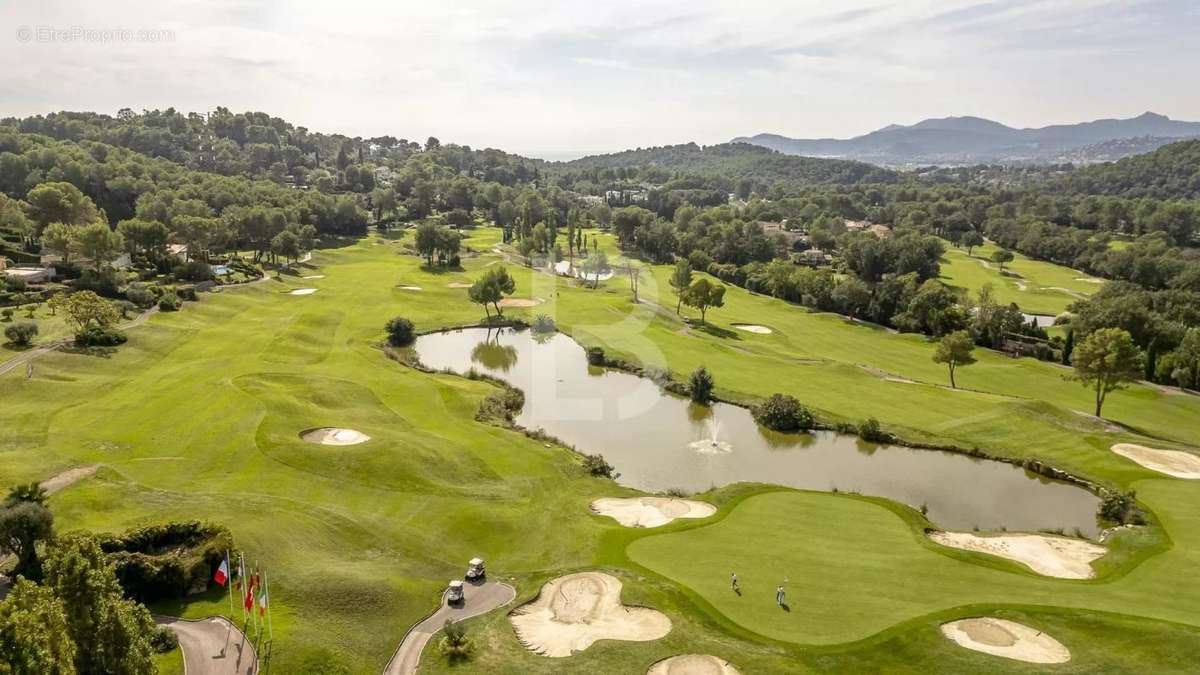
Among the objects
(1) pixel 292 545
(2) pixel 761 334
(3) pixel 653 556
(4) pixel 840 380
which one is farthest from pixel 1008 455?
(1) pixel 292 545

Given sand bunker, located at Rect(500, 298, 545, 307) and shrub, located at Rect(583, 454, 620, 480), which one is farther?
sand bunker, located at Rect(500, 298, 545, 307)

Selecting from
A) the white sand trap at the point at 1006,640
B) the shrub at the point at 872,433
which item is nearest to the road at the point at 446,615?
the white sand trap at the point at 1006,640

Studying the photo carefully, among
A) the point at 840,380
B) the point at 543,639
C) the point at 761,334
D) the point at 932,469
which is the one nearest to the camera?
the point at 543,639

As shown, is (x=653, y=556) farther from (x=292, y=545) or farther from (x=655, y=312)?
(x=655, y=312)

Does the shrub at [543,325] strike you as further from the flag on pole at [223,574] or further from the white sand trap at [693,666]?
the white sand trap at [693,666]

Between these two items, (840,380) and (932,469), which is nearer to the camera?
(932,469)

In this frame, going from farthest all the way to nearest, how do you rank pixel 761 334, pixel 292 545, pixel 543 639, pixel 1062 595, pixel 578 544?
pixel 761 334, pixel 578 544, pixel 292 545, pixel 1062 595, pixel 543 639

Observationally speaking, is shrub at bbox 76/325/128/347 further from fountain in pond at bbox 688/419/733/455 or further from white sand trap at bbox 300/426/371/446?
fountain in pond at bbox 688/419/733/455

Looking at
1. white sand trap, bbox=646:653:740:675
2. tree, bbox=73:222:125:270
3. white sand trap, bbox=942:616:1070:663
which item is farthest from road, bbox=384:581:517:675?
tree, bbox=73:222:125:270
